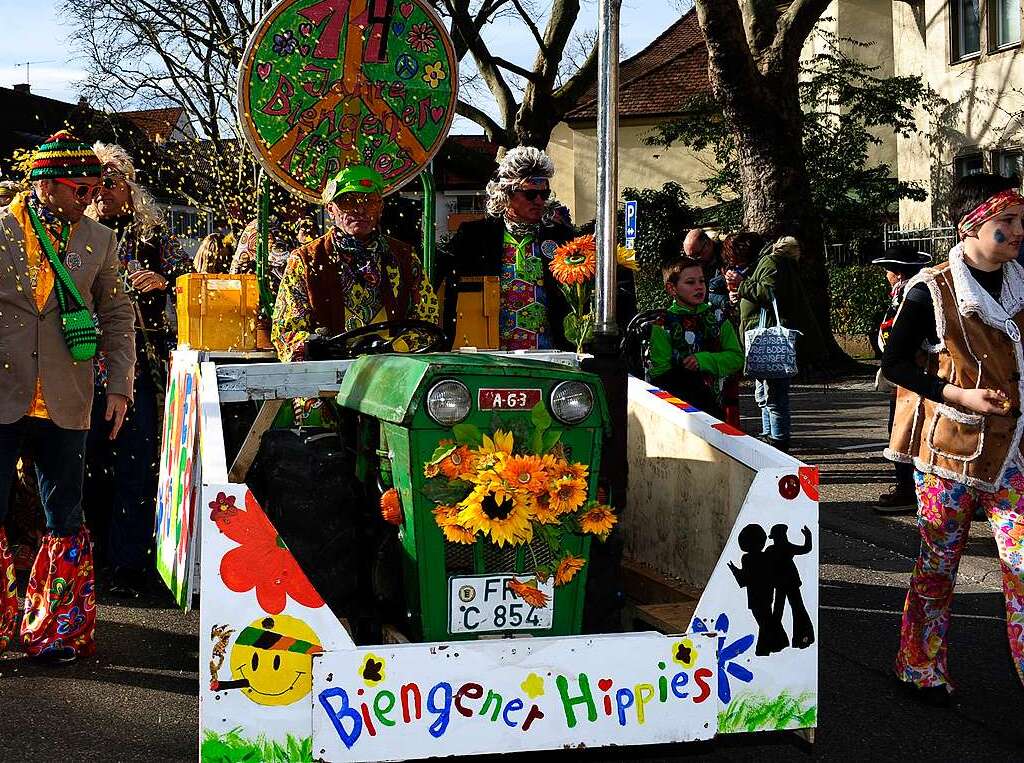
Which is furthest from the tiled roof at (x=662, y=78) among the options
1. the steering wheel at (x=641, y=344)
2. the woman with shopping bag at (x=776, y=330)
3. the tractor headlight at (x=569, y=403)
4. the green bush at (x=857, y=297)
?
the tractor headlight at (x=569, y=403)

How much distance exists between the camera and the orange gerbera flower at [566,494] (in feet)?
12.7

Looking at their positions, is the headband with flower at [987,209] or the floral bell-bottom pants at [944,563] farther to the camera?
the headband with flower at [987,209]

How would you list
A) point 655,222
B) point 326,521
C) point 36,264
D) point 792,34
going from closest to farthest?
point 326,521 < point 36,264 < point 792,34 < point 655,222

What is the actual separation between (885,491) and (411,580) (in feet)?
22.6

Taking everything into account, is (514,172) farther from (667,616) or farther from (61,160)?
(667,616)

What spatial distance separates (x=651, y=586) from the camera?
16.3 feet

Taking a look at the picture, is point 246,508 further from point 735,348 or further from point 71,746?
point 735,348

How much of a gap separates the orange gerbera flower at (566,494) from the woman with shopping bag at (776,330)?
243 inches

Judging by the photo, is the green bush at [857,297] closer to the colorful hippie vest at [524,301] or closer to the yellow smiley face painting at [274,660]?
the colorful hippie vest at [524,301]

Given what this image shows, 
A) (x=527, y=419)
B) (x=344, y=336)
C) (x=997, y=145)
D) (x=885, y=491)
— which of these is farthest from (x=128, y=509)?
(x=997, y=145)

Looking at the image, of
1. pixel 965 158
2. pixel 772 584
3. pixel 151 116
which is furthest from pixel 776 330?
pixel 151 116

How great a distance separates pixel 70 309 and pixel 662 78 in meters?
40.8

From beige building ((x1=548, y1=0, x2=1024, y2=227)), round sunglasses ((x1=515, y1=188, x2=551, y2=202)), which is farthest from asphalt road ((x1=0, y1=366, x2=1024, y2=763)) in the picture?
beige building ((x1=548, y1=0, x2=1024, y2=227))

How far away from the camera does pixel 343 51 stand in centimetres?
680
